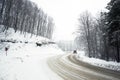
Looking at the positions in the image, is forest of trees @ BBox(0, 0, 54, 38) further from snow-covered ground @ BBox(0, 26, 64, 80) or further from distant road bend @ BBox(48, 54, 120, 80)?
distant road bend @ BBox(48, 54, 120, 80)

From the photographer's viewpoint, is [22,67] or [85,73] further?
[22,67]

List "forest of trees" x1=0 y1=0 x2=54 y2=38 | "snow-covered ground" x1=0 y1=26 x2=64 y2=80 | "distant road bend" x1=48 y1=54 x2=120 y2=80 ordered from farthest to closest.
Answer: "forest of trees" x1=0 y1=0 x2=54 y2=38, "snow-covered ground" x1=0 y1=26 x2=64 y2=80, "distant road bend" x1=48 y1=54 x2=120 y2=80

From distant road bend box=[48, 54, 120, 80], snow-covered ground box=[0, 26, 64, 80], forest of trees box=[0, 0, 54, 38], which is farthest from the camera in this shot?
forest of trees box=[0, 0, 54, 38]

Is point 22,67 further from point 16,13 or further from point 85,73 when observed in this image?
point 16,13

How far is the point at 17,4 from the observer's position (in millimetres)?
35438

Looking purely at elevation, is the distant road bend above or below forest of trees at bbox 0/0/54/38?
below

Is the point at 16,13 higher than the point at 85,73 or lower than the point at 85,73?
higher

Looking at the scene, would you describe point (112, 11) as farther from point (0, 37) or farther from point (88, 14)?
point (0, 37)

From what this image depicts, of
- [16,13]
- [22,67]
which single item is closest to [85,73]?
[22,67]

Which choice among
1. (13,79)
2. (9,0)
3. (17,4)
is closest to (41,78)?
(13,79)

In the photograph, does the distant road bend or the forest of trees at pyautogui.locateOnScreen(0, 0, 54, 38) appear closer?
Answer: the distant road bend

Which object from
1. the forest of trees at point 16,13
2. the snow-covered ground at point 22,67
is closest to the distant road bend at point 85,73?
the snow-covered ground at point 22,67

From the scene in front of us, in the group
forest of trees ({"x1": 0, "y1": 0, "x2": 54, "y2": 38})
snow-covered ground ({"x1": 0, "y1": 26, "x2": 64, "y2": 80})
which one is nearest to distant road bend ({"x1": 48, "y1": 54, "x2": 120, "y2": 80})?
snow-covered ground ({"x1": 0, "y1": 26, "x2": 64, "y2": 80})

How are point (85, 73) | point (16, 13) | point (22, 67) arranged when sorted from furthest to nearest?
point (16, 13)
point (22, 67)
point (85, 73)
